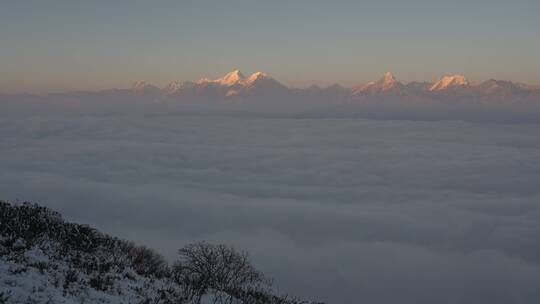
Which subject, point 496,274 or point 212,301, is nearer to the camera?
point 212,301

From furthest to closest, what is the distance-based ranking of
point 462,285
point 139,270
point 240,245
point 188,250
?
point 240,245
point 462,285
point 188,250
point 139,270

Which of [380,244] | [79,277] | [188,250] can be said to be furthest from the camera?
[380,244]

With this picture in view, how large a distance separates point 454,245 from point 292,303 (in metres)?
195

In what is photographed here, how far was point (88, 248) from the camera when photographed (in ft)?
56.4

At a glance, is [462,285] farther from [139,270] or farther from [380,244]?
[139,270]

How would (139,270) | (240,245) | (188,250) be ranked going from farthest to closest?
1. (240,245)
2. (188,250)
3. (139,270)

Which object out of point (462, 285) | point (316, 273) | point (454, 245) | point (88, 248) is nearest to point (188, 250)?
point (88, 248)

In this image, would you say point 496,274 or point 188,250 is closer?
point 188,250

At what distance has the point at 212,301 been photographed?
44.8 feet

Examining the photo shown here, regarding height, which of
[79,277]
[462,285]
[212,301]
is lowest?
[462,285]

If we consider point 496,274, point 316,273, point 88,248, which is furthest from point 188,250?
point 496,274

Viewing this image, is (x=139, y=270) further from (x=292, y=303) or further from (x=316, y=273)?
(x=316, y=273)

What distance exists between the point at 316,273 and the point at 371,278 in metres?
19.2

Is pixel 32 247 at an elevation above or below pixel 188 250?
above
